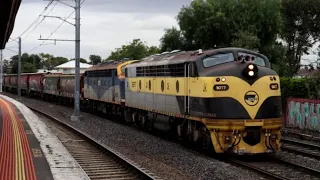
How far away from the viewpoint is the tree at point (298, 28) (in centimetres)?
4781

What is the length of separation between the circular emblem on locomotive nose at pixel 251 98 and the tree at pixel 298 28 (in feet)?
116

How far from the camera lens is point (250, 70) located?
13.3 m

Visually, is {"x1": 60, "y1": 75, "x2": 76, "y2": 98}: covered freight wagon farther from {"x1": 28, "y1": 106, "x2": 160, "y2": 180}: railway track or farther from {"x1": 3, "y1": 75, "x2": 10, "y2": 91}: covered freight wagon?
{"x1": 3, "y1": 75, "x2": 10, "y2": 91}: covered freight wagon

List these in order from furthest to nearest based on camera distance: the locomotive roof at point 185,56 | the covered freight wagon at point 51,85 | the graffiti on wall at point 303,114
Result: the covered freight wagon at point 51,85
the graffiti on wall at point 303,114
the locomotive roof at point 185,56

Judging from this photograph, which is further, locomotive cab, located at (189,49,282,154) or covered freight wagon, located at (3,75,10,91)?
covered freight wagon, located at (3,75,10,91)

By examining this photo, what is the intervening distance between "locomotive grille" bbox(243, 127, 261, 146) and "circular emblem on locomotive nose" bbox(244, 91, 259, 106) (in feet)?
2.38

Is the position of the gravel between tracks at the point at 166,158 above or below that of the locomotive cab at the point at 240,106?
below

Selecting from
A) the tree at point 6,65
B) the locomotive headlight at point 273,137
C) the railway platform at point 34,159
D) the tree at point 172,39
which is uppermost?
the tree at point 6,65

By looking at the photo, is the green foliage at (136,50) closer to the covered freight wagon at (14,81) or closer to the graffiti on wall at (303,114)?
the covered freight wagon at (14,81)

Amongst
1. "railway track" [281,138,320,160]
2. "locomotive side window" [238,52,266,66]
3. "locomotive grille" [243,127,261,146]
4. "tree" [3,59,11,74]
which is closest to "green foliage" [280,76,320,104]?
"railway track" [281,138,320,160]

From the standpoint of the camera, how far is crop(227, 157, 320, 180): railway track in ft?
36.8

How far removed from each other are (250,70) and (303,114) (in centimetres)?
1091

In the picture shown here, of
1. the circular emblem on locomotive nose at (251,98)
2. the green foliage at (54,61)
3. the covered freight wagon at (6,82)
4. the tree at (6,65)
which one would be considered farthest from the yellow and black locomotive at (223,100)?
the green foliage at (54,61)

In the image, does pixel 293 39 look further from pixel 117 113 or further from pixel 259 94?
pixel 259 94
